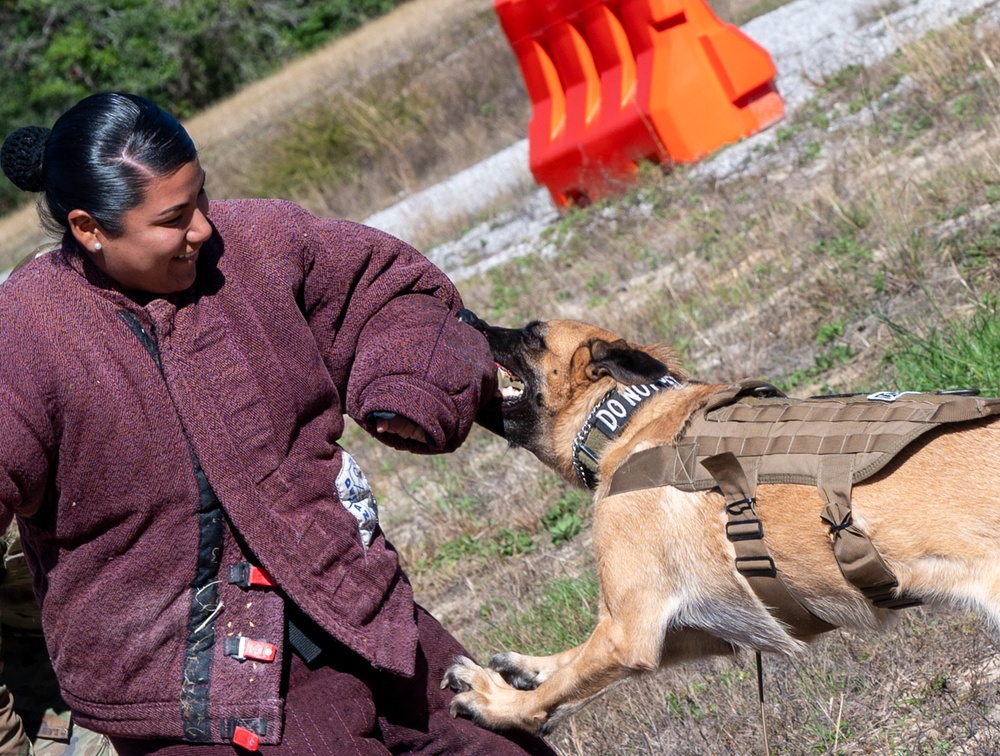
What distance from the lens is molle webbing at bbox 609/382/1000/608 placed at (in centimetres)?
299

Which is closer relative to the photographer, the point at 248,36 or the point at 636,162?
the point at 636,162

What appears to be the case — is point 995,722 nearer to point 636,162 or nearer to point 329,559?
point 329,559

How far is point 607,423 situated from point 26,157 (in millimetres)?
2040

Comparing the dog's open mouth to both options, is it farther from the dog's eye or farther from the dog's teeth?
the dog's eye

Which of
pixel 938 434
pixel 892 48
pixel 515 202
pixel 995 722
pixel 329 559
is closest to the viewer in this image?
pixel 329 559

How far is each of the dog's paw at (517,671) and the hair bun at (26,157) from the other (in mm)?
2107

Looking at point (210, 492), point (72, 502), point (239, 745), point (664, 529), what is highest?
point (72, 502)

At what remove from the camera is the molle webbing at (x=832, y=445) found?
9.82 ft

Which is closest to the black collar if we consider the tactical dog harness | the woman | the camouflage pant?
the tactical dog harness

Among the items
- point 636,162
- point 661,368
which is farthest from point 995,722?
point 636,162

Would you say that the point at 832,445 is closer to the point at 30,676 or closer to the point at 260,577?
the point at 260,577

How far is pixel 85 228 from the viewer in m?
2.61

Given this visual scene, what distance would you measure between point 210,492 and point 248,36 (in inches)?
1451

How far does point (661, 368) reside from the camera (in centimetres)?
384
